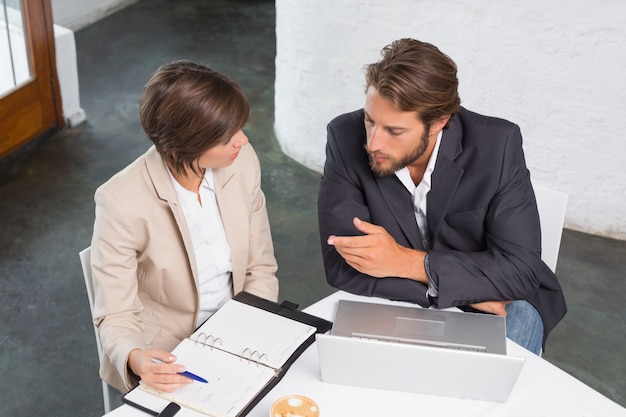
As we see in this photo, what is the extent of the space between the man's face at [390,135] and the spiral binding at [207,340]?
2.33 ft

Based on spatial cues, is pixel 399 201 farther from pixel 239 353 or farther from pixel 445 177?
pixel 239 353

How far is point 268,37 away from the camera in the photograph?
6.38 metres

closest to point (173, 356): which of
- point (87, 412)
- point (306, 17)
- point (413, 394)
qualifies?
point (413, 394)

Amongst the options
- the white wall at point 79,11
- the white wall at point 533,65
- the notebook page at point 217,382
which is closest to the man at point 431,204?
the notebook page at point 217,382

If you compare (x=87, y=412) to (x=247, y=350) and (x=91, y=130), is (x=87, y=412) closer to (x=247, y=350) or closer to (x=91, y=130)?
(x=247, y=350)

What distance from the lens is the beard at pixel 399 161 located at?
2.29 m

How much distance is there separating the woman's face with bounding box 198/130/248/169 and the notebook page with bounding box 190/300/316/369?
370 mm

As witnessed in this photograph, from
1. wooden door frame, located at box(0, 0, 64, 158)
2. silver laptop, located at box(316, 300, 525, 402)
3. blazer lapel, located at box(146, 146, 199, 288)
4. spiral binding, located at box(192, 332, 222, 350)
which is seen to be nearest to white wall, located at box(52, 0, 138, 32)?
wooden door frame, located at box(0, 0, 64, 158)

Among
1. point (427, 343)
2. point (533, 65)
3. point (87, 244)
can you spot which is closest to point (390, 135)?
point (427, 343)

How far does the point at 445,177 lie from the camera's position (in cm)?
235

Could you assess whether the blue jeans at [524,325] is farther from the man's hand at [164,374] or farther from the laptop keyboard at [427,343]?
the man's hand at [164,374]

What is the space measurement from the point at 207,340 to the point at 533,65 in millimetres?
2420

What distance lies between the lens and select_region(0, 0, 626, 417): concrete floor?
123 inches

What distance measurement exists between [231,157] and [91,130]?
3008 millimetres
